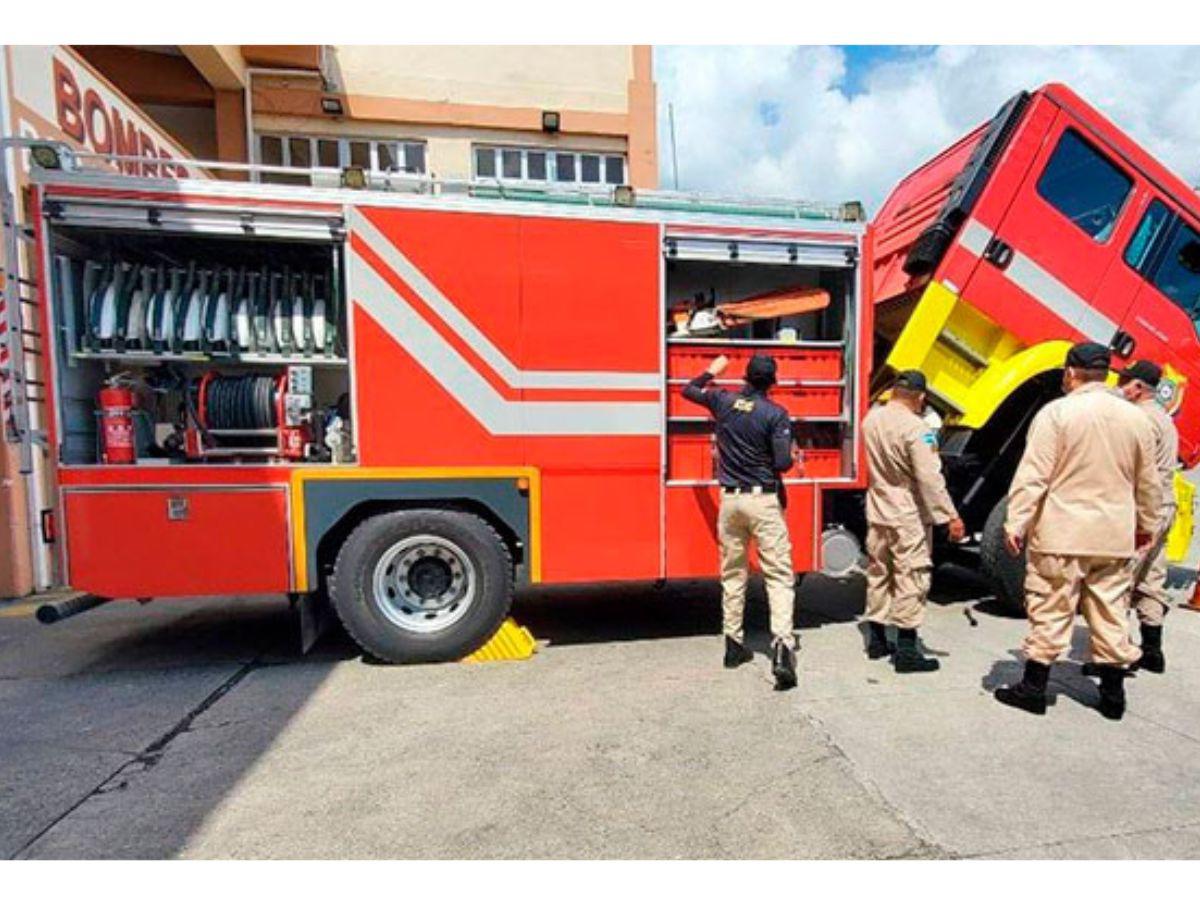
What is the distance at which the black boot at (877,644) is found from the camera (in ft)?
14.4

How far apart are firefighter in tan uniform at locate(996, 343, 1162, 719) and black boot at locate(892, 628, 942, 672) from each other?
0.52 metres

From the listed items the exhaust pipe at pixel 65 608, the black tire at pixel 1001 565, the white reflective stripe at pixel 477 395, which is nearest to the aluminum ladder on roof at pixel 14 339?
the exhaust pipe at pixel 65 608

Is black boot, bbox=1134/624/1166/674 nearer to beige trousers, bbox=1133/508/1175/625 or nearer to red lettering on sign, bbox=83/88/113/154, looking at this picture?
beige trousers, bbox=1133/508/1175/625

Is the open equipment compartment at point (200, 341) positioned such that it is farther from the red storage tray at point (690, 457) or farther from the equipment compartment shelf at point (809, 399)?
the equipment compartment shelf at point (809, 399)

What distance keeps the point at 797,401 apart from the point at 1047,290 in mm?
2078

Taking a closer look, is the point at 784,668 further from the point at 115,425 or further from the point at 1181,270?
the point at 1181,270

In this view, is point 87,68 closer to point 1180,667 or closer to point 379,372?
point 379,372

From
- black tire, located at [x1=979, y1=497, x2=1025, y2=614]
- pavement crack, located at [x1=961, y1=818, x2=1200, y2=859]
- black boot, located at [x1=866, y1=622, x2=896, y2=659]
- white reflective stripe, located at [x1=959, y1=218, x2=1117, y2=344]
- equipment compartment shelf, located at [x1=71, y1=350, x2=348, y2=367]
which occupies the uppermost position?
white reflective stripe, located at [x1=959, y1=218, x2=1117, y2=344]

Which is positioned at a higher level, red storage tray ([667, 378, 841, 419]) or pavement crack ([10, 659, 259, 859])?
red storage tray ([667, 378, 841, 419])

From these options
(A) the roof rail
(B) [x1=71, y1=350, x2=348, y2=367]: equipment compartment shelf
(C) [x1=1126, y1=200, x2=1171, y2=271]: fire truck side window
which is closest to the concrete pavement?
(B) [x1=71, y1=350, x2=348, y2=367]: equipment compartment shelf

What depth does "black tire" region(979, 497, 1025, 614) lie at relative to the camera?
5.09 metres

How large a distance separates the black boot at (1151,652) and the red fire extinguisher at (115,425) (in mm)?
6196

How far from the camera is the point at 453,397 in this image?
425 centimetres

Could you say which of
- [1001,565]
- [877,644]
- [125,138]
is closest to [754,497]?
[877,644]
